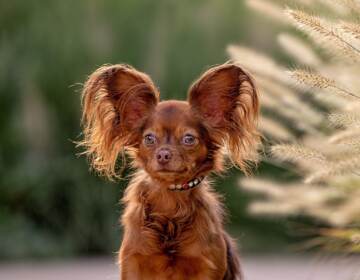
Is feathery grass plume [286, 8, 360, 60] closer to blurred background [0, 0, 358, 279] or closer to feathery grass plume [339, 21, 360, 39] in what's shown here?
feathery grass plume [339, 21, 360, 39]

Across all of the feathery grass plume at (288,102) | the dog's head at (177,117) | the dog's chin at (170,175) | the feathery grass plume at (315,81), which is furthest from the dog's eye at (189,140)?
the feathery grass plume at (288,102)

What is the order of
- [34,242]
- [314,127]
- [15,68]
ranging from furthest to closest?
[15,68]
[34,242]
[314,127]

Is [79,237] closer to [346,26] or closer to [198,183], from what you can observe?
[198,183]

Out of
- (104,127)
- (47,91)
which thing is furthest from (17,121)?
(104,127)

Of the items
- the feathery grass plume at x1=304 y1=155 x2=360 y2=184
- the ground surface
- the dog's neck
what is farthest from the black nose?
the ground surface

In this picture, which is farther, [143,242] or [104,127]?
[104,127]

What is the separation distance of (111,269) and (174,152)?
4.26 meters

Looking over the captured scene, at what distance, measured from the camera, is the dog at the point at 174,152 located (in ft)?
14.4

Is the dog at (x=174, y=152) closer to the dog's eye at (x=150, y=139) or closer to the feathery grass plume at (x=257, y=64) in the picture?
the dog's eye at (x=150, y=139)

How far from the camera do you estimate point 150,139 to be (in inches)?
174

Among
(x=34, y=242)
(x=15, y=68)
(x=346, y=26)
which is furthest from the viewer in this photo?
(x=15, y=68)

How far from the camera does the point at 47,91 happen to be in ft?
31.7

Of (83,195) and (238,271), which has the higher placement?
(238,271)

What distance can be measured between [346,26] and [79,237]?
5.48 meters
